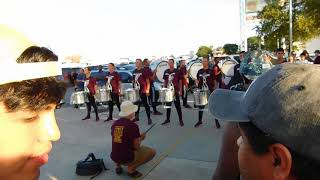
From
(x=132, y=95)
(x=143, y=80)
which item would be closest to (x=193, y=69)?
(x=132, y=95)

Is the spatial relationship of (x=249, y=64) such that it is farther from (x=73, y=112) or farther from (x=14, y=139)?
(x=73, y=112)

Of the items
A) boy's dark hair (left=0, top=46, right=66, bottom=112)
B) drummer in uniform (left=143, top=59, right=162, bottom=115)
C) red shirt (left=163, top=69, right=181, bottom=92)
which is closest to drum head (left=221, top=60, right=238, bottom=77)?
drummer in uniform (left=143, top=59, right=162, bottom=115)

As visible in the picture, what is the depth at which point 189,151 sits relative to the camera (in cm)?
692

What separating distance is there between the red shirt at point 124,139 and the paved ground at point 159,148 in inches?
14.3

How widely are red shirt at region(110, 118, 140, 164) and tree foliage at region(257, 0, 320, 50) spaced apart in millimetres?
20990

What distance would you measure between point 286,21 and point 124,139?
75.2 feet

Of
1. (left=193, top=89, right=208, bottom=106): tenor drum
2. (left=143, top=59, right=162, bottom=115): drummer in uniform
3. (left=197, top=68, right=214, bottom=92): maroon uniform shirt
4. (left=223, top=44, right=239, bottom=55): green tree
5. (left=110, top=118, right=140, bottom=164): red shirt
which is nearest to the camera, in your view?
(left=110, top=118, right=140, bottom=164): red shirt

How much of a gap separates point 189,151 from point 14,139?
603 cm

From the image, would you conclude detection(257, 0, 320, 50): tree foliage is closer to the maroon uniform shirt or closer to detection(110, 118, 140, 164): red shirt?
the maroon uniform shirt

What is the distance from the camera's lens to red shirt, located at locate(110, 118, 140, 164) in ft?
18.2

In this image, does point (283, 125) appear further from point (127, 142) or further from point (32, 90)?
point (127, 142)

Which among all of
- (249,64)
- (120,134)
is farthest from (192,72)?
(249,64)

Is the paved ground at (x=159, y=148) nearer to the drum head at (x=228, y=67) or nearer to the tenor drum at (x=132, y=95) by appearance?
the tenor drum at (x=132, y=95)

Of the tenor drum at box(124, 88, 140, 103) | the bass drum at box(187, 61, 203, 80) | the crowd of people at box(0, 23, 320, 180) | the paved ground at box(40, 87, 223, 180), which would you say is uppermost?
the crowd of people at box(0, 23, 320, 180)
